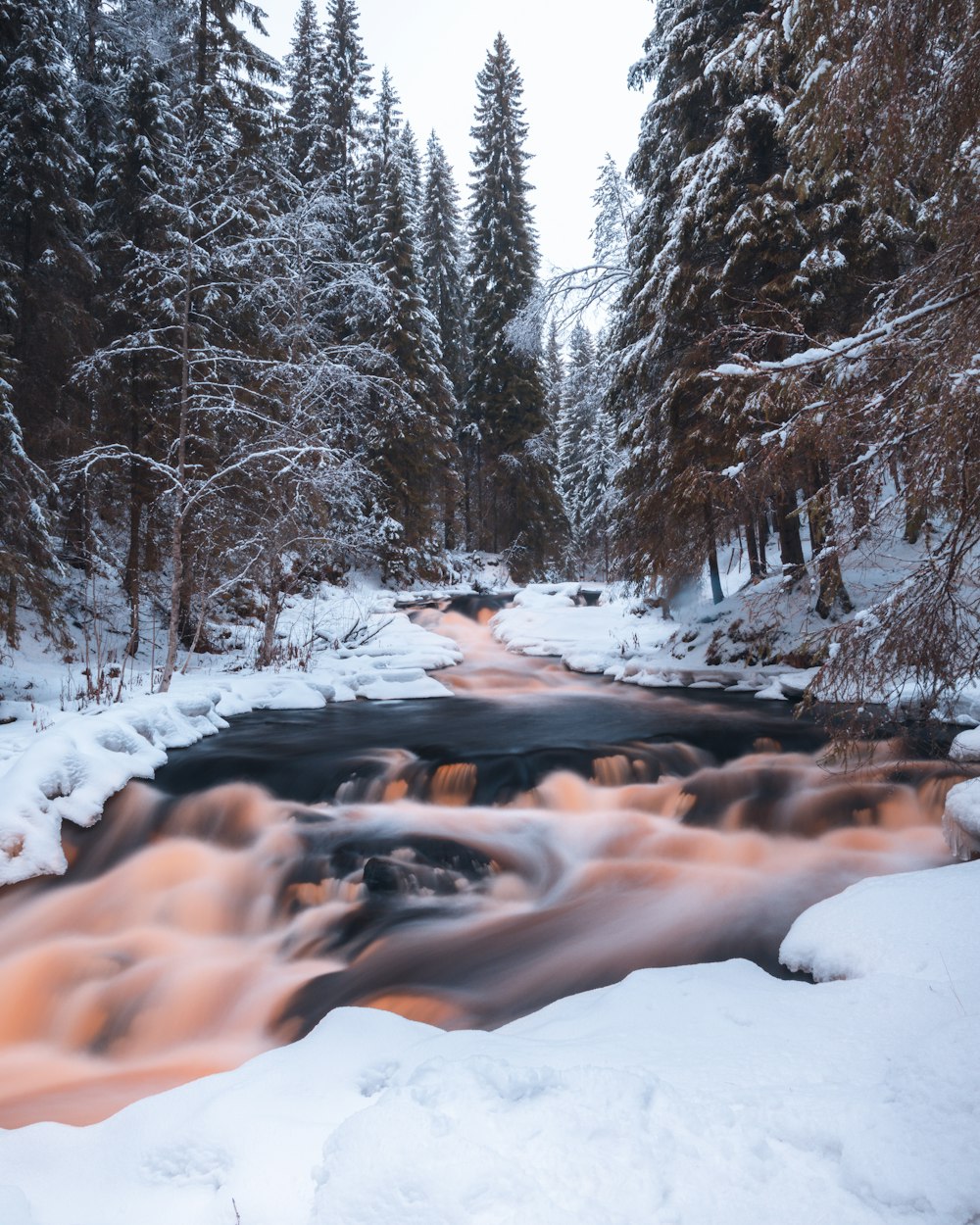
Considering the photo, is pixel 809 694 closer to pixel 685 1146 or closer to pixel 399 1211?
pixel 685 1146

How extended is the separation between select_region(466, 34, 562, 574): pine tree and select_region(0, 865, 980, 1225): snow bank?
76.4 ft

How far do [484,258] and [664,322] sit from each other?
1732cm

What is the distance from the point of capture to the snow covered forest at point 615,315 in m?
3.30

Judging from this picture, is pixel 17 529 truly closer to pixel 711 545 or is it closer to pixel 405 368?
pixel 711 545

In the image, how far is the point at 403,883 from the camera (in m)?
4.81

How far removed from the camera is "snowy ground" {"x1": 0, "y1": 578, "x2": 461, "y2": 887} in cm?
475

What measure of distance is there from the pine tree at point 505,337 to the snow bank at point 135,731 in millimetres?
13169

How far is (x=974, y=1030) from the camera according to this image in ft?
7.07

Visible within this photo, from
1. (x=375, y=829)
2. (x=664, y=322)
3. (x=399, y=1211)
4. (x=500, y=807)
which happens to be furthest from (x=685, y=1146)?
(x=664, y=322)

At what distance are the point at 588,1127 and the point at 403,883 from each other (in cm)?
311

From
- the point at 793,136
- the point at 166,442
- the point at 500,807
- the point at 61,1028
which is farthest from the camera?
the point at 166,442

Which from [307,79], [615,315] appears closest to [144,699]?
[615,315]

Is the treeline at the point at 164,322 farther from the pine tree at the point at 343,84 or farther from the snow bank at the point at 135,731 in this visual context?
the pine tree at the point at 343,84

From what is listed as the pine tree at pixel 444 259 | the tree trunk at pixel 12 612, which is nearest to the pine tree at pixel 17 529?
the tree trunk at pixel 12 612
